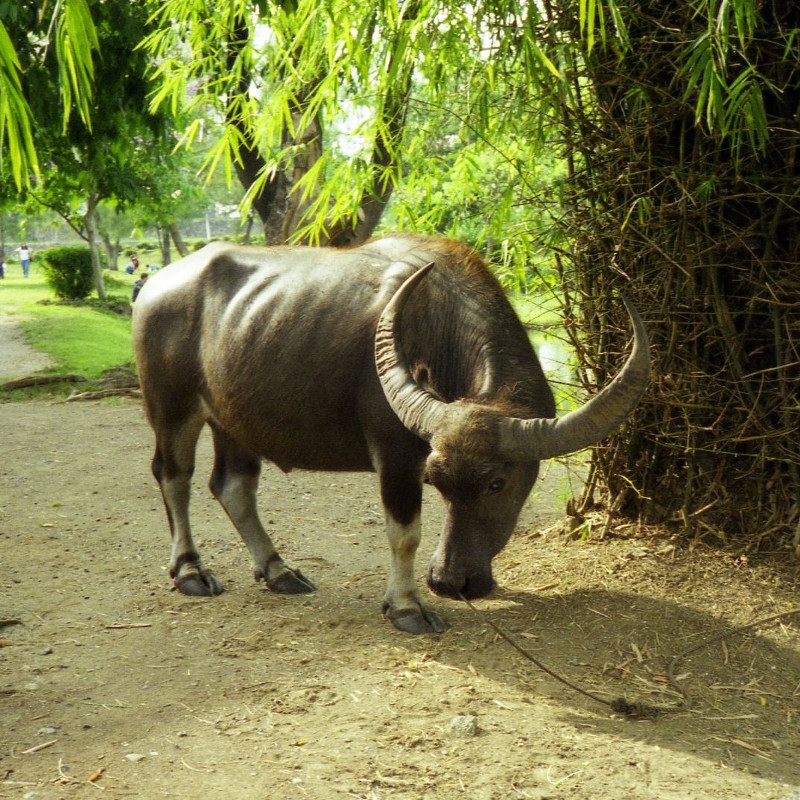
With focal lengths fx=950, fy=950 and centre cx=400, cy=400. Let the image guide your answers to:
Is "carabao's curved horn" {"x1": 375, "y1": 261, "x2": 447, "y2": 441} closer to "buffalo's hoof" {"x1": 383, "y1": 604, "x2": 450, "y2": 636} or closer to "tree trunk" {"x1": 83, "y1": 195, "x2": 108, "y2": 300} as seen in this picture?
"buffalo's hoof" {"x1": 383, "y1": 604, "x2": 450, "y2": 636}

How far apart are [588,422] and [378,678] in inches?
51.9

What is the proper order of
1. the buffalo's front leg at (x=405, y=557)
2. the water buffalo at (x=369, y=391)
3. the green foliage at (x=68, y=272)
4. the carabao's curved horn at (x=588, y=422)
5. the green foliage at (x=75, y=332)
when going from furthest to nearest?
the green foliage at (x=68, y=272), the green foliage at (x=75, y=332), the buffalo's front leg at (x=405, y=557), the water buffalo at (x=369, y=391), the carabao's curved horn at (x=588, y=422)

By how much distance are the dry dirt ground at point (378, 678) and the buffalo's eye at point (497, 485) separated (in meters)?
0.73

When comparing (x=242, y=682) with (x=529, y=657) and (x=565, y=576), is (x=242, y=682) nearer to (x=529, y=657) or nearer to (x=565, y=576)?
(x=529, y=657)

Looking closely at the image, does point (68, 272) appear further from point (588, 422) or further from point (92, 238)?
point (588, 422)

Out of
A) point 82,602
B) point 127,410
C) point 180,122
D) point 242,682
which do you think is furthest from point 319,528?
point 127,410

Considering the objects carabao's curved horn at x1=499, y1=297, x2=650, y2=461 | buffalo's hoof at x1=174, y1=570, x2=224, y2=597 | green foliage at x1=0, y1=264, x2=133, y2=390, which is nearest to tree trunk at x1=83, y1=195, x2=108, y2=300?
green foliage at x1=0, y1=264, x2=133, y2=390

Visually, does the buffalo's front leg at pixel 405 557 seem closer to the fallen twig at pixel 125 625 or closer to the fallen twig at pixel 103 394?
the fallen twig at pixel 125 625

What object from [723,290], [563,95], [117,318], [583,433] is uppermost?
[563,95]

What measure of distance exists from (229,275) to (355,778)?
269 cm

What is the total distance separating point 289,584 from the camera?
A: 4.85 metres

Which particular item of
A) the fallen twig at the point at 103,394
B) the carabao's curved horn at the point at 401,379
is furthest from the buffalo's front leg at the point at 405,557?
the fallen twig at the point at 103,394

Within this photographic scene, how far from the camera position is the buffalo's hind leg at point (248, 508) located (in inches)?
192

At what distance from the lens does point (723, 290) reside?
14.3 feet
